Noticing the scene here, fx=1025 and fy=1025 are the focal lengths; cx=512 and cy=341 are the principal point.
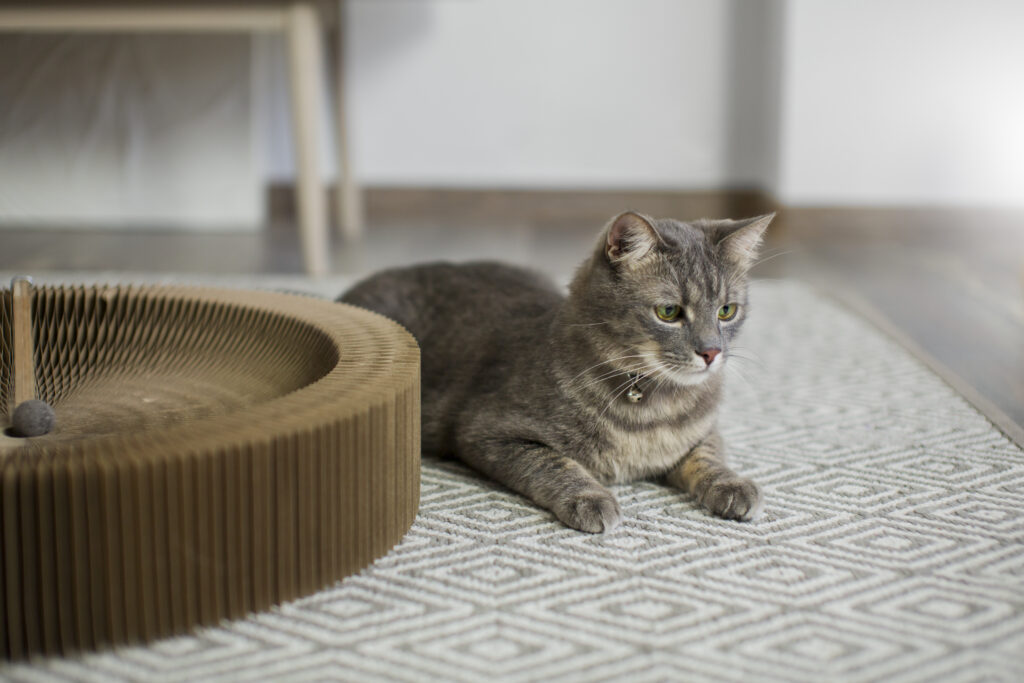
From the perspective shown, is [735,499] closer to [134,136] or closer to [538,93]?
[538,93]

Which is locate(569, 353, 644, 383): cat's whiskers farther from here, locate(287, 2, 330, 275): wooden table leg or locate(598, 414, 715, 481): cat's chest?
locate(287, 2, 330, 275): wooden table leg

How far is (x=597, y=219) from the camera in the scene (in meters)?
3.50

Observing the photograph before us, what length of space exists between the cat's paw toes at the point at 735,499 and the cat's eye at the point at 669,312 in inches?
8.4

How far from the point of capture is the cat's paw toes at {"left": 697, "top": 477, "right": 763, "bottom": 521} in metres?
1.21

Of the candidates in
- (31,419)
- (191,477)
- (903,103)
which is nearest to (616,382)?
(191,477)

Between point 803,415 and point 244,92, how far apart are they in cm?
225

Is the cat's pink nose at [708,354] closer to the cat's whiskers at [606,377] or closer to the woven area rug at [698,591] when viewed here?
the cat's whiskers at [606,377]

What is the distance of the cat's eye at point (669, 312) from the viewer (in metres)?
1.20

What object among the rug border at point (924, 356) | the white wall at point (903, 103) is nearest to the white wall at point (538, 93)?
the white wall at point (903, 103)

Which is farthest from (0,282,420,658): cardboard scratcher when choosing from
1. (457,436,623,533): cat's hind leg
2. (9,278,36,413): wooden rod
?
(457,436,623,533): cat's hind leg

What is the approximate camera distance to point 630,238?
120 cm

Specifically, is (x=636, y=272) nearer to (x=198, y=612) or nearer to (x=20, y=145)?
(x=198, y=612)

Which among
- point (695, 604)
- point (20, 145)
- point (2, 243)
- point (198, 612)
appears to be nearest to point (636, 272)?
point (695, 604)

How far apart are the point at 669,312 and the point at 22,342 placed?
2.48 feet
